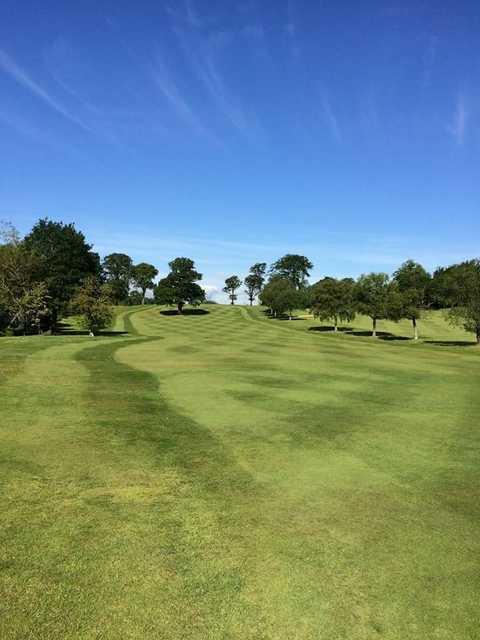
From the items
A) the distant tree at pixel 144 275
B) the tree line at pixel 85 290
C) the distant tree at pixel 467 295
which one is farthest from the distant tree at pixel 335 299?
the distant tree at pixel 144 275

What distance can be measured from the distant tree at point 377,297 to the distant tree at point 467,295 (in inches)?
476

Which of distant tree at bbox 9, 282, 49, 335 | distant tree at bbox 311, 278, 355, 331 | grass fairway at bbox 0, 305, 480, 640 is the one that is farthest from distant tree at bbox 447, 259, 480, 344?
distant tree at bbox 9, 282, 49, 335

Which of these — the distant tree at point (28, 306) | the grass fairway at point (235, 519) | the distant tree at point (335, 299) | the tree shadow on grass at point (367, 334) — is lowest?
the tree shadow on grass at point (367, 334)

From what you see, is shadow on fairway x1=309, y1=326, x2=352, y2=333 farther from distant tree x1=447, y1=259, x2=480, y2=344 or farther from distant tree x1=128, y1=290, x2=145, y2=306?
distant tree x1=128, y1=290, x2=145, y2=306

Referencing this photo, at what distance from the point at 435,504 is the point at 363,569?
2790 mm

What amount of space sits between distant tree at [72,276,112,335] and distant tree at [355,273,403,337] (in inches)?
1564

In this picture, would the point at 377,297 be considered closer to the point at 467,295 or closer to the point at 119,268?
the point at 467,295

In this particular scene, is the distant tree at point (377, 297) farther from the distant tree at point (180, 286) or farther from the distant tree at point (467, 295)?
the distant tree at point (180, 286)

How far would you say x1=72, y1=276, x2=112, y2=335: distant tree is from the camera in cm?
5362

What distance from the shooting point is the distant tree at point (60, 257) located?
5994cm

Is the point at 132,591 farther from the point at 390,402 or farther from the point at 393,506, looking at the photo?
the point at 390,402

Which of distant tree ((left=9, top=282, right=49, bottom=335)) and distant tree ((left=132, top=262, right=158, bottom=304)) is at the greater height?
distant tree ((left=132, top=262, right=158, bottom=304))

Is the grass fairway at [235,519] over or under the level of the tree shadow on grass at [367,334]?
over

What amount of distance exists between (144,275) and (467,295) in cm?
14585
